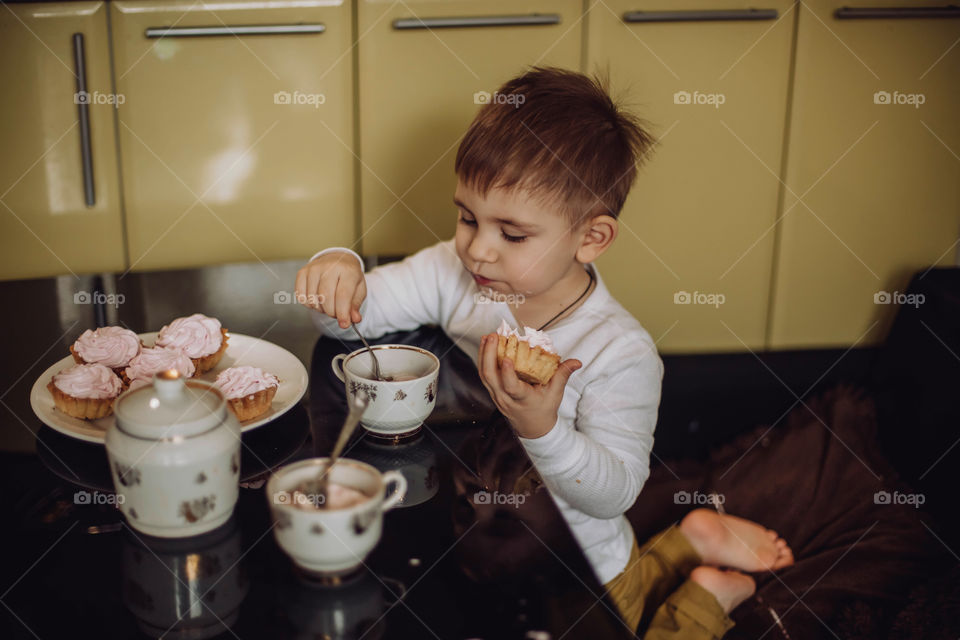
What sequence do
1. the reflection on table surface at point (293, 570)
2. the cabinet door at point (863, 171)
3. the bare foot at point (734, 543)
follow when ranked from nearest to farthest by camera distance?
the reflection on table surface at point (293, 570) < the bare foot at point (734, 543) < the cabinet door at point (863, 171)

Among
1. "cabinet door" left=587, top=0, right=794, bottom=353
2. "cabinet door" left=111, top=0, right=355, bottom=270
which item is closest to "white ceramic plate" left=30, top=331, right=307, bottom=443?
"cabinet door" left=111, top=0, right=355, bottom=270

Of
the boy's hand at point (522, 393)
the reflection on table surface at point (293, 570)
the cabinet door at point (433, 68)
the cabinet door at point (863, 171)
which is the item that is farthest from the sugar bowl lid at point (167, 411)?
the cabinet door at point (863, 171)

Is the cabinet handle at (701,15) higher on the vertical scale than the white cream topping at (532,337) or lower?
higher

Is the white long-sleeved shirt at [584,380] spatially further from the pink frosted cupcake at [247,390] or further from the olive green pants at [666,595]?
the pink frosted cupcake at [247,390]

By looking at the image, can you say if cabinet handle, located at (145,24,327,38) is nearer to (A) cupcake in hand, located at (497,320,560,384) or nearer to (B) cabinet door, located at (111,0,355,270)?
(B) cabinet door, located at (111,0,355,270)

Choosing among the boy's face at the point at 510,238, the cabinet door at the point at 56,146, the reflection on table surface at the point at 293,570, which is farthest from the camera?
the cabinet door at the point at 56,146

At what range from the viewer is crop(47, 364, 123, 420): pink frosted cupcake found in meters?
0.81

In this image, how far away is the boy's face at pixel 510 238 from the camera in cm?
107

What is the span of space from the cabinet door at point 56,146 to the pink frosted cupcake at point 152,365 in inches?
41.1

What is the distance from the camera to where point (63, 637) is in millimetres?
532

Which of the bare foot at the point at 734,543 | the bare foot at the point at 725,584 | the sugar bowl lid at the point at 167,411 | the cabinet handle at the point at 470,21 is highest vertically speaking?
the cabinet handle at the point at 470,21

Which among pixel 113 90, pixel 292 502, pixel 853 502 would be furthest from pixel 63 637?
pixel 113 90

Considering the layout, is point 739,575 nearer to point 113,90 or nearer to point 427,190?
point 427,190

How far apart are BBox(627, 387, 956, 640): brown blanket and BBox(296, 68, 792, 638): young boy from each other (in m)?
0.06
